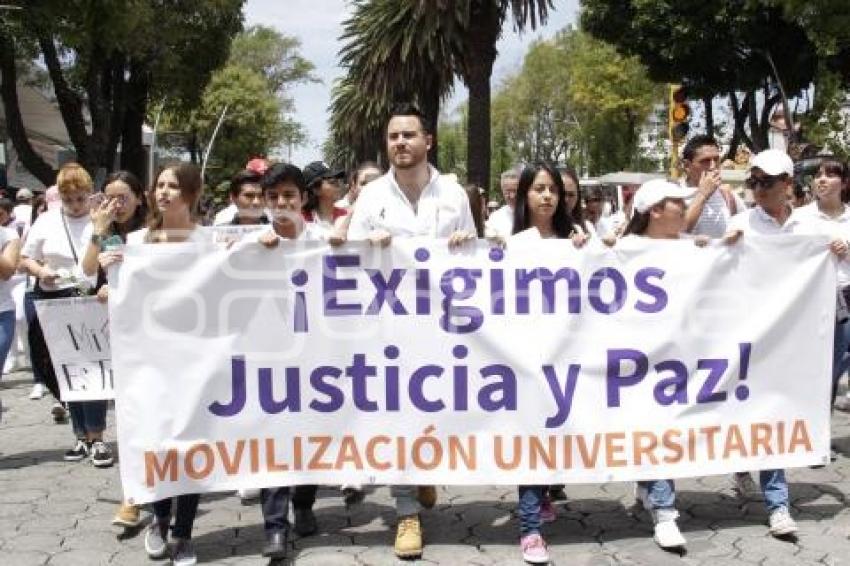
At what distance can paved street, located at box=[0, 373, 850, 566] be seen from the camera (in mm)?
4148

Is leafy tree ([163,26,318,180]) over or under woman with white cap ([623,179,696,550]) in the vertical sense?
over

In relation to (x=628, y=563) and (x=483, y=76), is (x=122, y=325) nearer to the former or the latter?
(x=628, y=563)

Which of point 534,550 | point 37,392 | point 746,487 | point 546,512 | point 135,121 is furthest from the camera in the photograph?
point 135,121

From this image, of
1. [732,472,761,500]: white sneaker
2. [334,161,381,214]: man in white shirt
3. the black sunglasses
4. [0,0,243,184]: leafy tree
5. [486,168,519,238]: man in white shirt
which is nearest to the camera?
the black sunglasses

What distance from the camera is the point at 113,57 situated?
23828mm

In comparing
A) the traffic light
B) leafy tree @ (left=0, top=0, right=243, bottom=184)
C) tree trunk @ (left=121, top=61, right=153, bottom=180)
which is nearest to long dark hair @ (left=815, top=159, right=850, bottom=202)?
the traffic light

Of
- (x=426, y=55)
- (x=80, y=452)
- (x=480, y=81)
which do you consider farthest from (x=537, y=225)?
(x=426, y=55)

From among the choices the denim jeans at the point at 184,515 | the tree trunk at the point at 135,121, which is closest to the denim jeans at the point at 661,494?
the denim jeans at the point at 184,515

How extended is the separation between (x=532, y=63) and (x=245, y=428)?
6008cm

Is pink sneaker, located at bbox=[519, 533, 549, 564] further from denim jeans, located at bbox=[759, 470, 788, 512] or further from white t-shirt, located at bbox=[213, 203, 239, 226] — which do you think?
white t-shirt, located at bbox=[213, 203, 239, 226]

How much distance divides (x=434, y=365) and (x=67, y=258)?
2.70 m

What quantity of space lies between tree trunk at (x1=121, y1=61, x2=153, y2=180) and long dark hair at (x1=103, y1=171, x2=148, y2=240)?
71.5 ft

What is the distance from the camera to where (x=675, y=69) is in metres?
28.3

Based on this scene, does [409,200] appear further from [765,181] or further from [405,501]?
[765,181]
